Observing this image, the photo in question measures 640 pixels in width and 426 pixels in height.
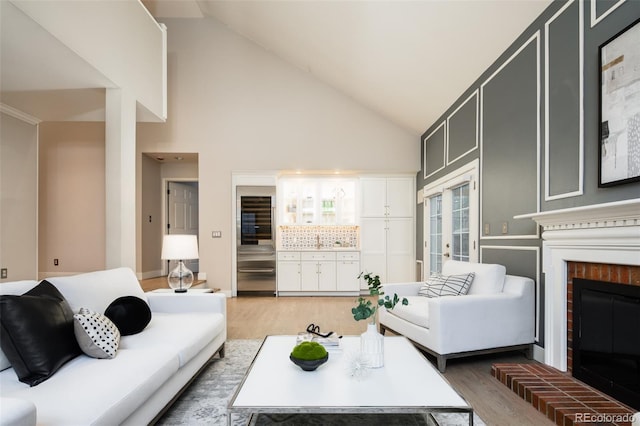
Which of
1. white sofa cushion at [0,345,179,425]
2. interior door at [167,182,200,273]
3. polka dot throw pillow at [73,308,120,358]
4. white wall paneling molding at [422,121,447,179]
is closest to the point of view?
white sofa cushion at [0,345,179,425]

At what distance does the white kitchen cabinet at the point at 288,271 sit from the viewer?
254 inches

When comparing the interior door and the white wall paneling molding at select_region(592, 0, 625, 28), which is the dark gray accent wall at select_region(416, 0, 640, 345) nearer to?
the white wall paneling molding at select_region(592, 0, 625, 28)

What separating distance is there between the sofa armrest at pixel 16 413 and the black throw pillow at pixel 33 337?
1.96ft

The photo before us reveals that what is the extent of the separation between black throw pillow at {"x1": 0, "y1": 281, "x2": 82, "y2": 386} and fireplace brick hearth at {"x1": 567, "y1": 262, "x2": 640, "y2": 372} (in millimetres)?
3143

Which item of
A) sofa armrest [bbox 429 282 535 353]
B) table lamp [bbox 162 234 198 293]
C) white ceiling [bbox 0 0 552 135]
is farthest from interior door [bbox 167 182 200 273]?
sofa armrest [bbox 429 282 535 353]

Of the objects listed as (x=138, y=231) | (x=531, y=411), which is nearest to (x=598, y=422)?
(x=531, y=411)

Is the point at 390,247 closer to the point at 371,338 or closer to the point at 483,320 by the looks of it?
the point at 483,320

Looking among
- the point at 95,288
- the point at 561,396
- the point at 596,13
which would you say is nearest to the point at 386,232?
the point at 561,396

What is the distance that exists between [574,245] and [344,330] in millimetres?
2441

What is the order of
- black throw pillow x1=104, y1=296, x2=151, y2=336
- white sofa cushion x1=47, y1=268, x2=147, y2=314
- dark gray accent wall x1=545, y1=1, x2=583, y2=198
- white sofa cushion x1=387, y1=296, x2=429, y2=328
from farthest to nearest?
white sofa cushion x1=387, y1=296, x2=429, y2=328 → dark gray accent wall x1=545, y1=1, x2=583, y2=198 → black throw pillow x1=104, y1=296, x2=151, y2=336 → white sofa cushion x1=47, y1=268, x2=147, y2=314

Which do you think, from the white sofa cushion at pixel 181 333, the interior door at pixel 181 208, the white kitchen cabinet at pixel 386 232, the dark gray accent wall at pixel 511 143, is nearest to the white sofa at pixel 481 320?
the dark gray accent wall at pixel 511 143

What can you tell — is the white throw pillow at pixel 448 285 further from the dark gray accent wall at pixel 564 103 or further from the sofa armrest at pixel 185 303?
the sofa armrest at pixel 185 303

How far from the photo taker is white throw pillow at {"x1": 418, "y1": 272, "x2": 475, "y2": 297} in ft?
10.9

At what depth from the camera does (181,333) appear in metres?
2.41
